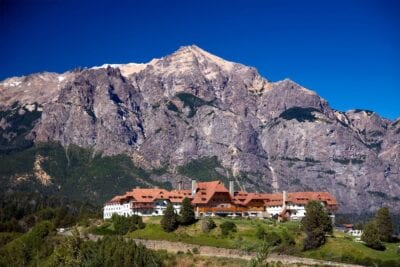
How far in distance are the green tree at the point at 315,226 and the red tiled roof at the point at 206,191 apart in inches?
1129

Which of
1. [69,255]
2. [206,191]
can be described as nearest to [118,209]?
[206,191]

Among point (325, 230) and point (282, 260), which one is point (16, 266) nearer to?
point (282, 260)

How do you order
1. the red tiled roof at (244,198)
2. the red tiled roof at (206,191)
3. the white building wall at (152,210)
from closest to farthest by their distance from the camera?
the red tiled roof at (206,191) < the red tiled roof at (244,198) < the white building wall at (152,210)

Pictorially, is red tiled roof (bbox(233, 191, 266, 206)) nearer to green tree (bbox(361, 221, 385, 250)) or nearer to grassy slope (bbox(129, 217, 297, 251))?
grassy slope (bbox(129, 217, 297, 251))

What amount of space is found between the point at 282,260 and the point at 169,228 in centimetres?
2624

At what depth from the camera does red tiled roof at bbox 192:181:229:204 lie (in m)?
144

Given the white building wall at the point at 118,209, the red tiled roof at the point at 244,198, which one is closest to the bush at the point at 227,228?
the red tiled roof at the point at 244,198

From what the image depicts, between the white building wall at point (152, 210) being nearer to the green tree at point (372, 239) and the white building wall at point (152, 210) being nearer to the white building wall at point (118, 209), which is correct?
the white building wall at point (118, 209)

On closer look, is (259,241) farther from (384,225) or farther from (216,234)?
(384,225)

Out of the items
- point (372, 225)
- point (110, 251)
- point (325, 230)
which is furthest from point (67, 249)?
point (372, 225)

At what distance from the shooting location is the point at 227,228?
12262 centimetres

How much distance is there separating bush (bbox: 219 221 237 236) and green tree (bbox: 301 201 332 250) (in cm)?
1372

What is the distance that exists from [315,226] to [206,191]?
36.9 m

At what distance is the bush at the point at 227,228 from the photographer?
122 metres
